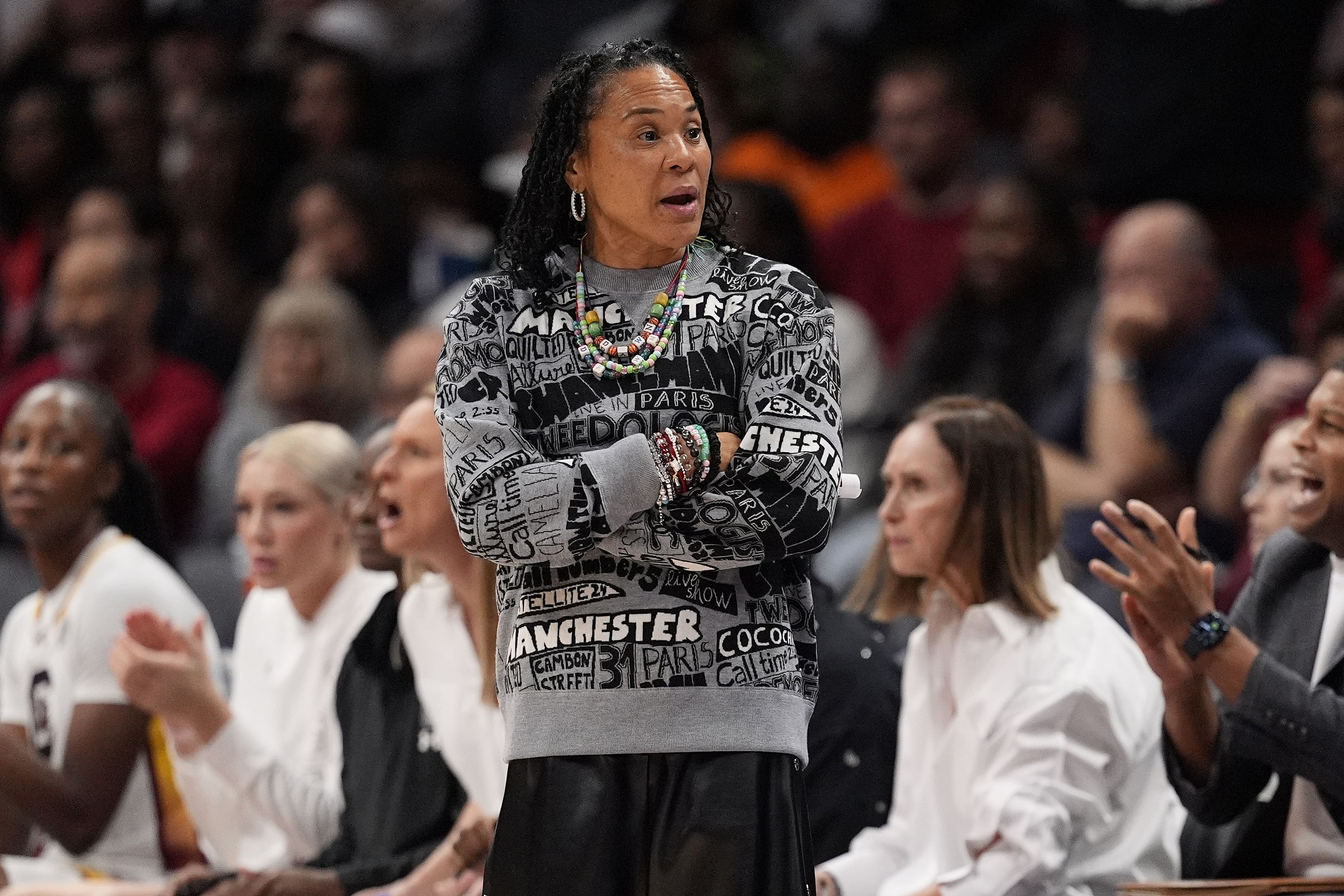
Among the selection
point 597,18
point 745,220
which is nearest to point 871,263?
point 745,220

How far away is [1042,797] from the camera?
381 centimetres

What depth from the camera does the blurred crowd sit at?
6293 millimetres

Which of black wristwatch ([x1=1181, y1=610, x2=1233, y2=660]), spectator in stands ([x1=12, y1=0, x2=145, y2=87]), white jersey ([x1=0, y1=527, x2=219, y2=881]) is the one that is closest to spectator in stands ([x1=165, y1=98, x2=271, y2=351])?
spectator in stands ([x1=12, y1=0, x2=145, y2=87])

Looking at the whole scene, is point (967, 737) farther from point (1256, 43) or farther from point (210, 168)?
point (210, 168)

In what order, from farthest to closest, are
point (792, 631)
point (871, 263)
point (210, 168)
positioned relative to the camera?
point (210, 168)
point (871, 263)
point (792, 631)

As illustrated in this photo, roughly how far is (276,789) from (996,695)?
177cm

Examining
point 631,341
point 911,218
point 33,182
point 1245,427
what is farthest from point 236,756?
point 33,182

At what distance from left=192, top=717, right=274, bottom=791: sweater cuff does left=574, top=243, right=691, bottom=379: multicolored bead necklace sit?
194 centimetres

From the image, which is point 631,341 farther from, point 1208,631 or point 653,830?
point 1208,631

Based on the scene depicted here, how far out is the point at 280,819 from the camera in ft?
15.2

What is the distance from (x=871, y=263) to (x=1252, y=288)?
1474mm

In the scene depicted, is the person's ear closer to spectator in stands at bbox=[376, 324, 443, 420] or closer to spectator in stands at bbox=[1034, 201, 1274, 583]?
spectator in stands at bbox=[376, 324, 443, 420]

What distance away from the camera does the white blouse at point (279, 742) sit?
4.59 m

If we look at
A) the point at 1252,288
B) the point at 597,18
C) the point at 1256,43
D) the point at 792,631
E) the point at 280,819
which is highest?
the point at 597,18
